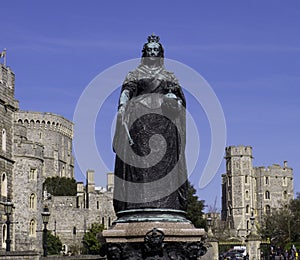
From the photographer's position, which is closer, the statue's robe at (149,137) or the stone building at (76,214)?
the statue's robe at (149,137)

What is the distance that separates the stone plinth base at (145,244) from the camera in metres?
10.9

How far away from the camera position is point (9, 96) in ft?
148

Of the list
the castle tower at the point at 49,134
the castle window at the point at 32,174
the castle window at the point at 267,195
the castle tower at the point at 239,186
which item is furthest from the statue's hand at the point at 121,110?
the castle window at the point at 267,195

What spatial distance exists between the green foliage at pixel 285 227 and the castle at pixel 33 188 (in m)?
17.6

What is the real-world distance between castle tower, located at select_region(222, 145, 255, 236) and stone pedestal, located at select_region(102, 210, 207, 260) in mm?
110458

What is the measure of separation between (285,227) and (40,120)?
5084 centimetres

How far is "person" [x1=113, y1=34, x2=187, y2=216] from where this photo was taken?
37.8 feet

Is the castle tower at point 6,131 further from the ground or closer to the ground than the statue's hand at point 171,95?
further from the ground

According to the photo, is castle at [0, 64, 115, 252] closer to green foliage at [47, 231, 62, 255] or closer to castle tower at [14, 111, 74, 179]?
castle tower at [14, 111, 74, 179]

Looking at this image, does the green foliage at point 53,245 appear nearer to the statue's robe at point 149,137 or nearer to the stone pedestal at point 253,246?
the stone pedestal at point 253,246

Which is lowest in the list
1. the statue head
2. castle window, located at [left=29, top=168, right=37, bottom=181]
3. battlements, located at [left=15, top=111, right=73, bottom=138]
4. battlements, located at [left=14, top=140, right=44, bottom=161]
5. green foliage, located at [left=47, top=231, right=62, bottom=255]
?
green foliage, located at [left=47, top=231, right=62, bottom=255]

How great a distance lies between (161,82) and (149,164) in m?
1.41

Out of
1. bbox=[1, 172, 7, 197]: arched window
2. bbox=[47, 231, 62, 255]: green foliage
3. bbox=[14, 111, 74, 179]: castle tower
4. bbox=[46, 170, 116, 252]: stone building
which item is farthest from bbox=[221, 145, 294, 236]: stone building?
bbox=[1, 172, 7, 197]: arched window

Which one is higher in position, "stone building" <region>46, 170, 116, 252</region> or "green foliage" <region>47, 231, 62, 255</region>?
"stone building" <region>46, 170, 116, 252</region>
